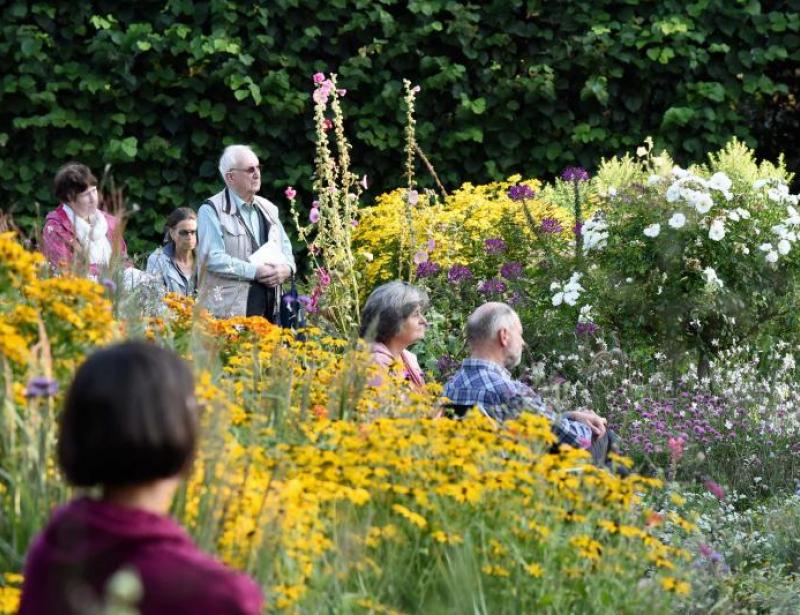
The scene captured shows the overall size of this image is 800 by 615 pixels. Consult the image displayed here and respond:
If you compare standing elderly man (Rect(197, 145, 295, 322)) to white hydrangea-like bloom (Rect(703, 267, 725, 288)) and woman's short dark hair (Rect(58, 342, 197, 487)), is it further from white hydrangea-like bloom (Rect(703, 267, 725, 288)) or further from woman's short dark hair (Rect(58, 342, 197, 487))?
woman's short dark hair (Rect(58, 342, 197, 487))

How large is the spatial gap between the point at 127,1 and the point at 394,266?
11.4 ft

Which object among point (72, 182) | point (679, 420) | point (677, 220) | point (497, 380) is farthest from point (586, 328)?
point (72, 182)

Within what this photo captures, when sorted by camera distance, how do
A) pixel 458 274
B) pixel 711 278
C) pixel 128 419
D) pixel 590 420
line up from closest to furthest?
1. pixel 128 419
2. pixel 590 420
3. pixel 711 278
4. pixel 458 274

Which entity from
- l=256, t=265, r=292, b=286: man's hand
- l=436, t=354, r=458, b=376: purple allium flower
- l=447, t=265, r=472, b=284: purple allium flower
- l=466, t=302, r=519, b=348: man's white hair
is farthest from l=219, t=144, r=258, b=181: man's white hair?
l=466, t=302, r=519, b=348: man's white hair

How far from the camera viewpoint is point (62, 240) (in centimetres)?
587

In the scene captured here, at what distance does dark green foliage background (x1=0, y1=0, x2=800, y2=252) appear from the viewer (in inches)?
403

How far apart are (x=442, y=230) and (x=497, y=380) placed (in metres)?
3.22

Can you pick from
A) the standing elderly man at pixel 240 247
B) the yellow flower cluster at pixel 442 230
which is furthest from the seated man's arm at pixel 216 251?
the yellow flower cluster at pixel 442 230

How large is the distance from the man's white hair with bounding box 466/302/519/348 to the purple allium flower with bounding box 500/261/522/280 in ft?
8.04

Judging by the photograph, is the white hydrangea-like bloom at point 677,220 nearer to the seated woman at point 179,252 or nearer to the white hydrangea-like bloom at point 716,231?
the white hydrangea-like bloom at point 716,231

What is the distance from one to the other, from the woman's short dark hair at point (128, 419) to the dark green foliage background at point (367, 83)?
828 centimetres

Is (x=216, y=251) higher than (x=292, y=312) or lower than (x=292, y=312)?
higher

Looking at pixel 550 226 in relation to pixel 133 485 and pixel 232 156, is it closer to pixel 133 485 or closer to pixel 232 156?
pixel 232 156

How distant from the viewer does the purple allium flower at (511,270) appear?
7.79 m
